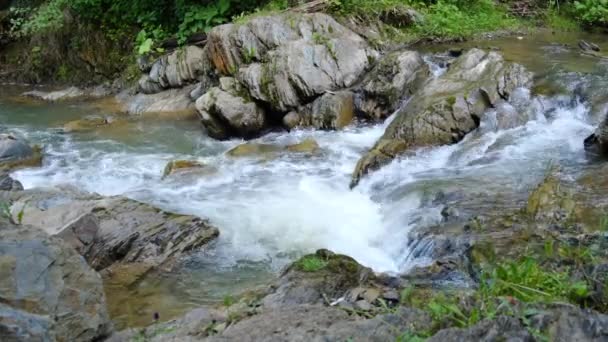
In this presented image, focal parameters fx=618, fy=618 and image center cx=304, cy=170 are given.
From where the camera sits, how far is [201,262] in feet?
21.3

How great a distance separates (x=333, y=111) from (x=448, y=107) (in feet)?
6.91

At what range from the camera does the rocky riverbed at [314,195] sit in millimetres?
3609

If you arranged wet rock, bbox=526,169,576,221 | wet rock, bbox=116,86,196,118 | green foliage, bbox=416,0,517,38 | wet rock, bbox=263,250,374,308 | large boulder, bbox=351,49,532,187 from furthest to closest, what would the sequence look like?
1. green foliage, bbox=416,0,517,38
2. wet rock, bbox=116,86,196,118
3. large boulder, bbox=351,49,532,187
4. wet rock, bbox=526,169,576,221
5. wet rock, bbox=263,250,374,308

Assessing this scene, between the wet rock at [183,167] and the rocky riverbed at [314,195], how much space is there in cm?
3

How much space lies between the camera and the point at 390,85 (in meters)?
10.7

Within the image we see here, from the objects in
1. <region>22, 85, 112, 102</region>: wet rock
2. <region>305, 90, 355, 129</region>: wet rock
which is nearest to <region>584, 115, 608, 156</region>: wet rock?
<region>305, 90, 355, 129</region>: wet rock

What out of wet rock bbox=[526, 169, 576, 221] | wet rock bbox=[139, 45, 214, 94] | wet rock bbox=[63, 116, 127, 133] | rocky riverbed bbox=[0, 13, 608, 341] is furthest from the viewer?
wet rock bbox=[139, 45, 214, 94]

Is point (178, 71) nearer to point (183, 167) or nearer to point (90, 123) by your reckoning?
point (90, 123)

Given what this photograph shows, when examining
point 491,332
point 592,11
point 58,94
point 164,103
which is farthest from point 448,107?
point 58,94

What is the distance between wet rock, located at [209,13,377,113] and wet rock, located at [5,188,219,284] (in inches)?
173

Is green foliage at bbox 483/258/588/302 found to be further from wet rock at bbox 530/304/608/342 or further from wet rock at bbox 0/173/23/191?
wet rock at bbox 0/173/23/191

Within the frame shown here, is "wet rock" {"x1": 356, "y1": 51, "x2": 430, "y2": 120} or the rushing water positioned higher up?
"wet rock" {"x1": 356, "y1": 51, "x2": 430, "y2": 120}

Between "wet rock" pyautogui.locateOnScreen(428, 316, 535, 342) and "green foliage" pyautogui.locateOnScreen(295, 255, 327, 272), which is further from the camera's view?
"green foliage" pyautogui.locateOnScreen(295, 255, 327, 272)

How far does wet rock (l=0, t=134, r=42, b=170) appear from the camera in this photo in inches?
380
